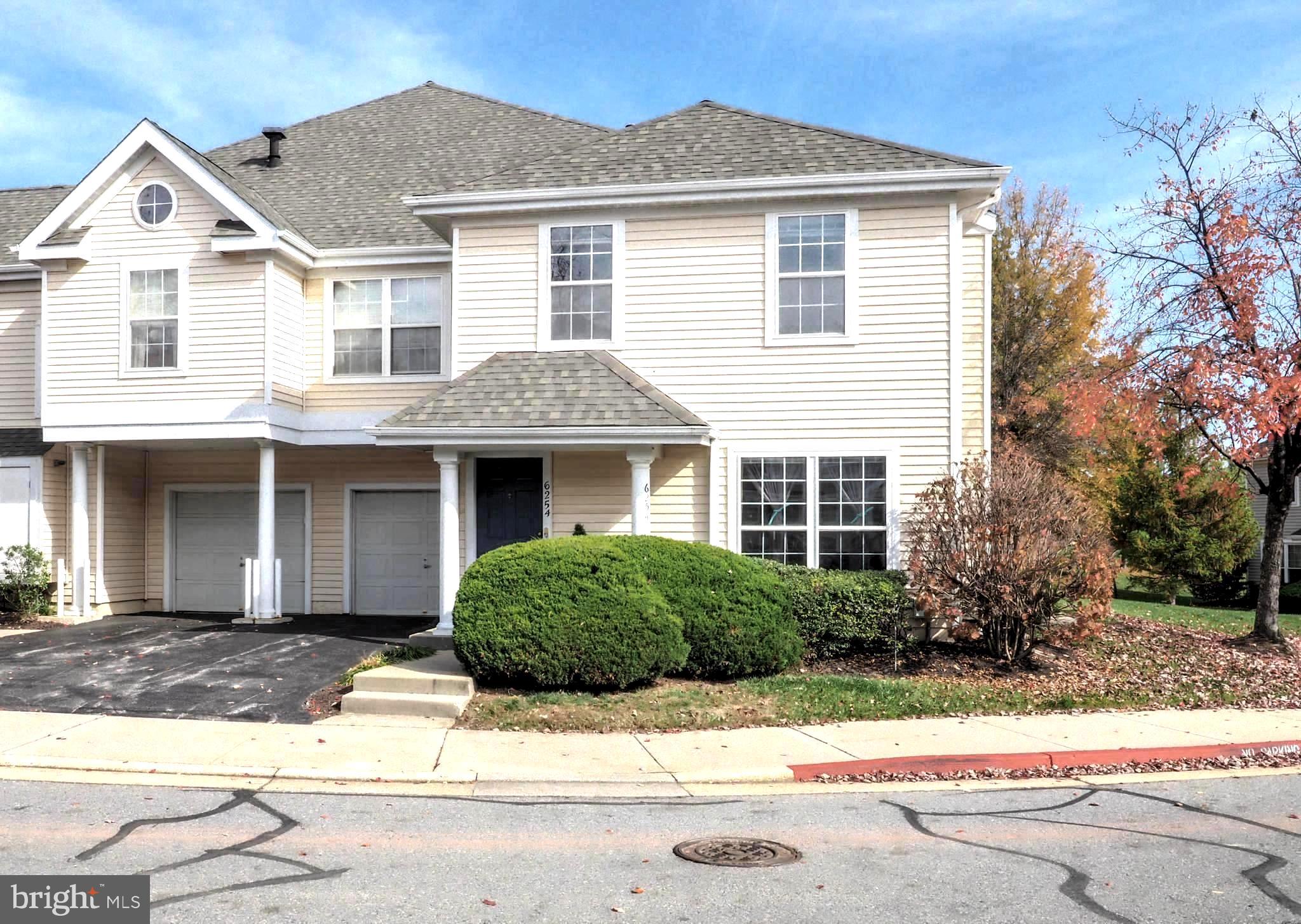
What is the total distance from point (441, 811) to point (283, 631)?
8060 mm

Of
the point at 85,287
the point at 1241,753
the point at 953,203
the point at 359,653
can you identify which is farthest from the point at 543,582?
the point at 85,287

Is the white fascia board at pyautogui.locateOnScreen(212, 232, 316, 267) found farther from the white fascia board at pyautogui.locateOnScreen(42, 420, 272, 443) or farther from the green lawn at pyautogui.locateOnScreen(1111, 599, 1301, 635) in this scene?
the green lawn at pyautogui.locateOnScreen(1111, 599, 1301, 635)

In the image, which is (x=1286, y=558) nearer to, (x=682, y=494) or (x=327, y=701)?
(x=682, y=494)

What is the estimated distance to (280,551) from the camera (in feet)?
57.7

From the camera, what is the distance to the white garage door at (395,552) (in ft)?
56.4

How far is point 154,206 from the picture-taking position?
51.7 ft

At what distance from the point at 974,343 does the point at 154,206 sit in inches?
460

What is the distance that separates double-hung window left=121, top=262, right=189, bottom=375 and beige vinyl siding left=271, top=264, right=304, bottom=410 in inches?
57.2

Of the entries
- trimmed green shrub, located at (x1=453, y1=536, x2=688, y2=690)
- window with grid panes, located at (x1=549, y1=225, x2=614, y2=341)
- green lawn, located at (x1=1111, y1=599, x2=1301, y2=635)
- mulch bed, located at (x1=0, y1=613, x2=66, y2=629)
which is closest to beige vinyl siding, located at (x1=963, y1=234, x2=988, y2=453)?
green lawn, located at (x1=1111, y1=599, x2=1301, y2=635)

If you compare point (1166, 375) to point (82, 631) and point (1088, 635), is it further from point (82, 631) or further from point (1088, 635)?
point (82, 631)

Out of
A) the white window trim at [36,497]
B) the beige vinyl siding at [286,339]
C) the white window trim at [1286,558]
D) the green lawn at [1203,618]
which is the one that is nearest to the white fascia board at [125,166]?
the beige vinyl siding at [286,339]

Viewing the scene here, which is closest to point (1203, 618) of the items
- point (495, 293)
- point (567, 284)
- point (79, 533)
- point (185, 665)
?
point (567, 284)

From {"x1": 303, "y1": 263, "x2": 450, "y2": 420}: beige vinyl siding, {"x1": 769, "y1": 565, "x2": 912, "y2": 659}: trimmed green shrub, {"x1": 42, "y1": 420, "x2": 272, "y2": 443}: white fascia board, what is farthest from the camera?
{"x1": 303, "y1": 263, "x2": 450, "y2": 420}: beige vinyl siding

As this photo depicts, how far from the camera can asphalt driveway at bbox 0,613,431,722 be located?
1052 centimetres
